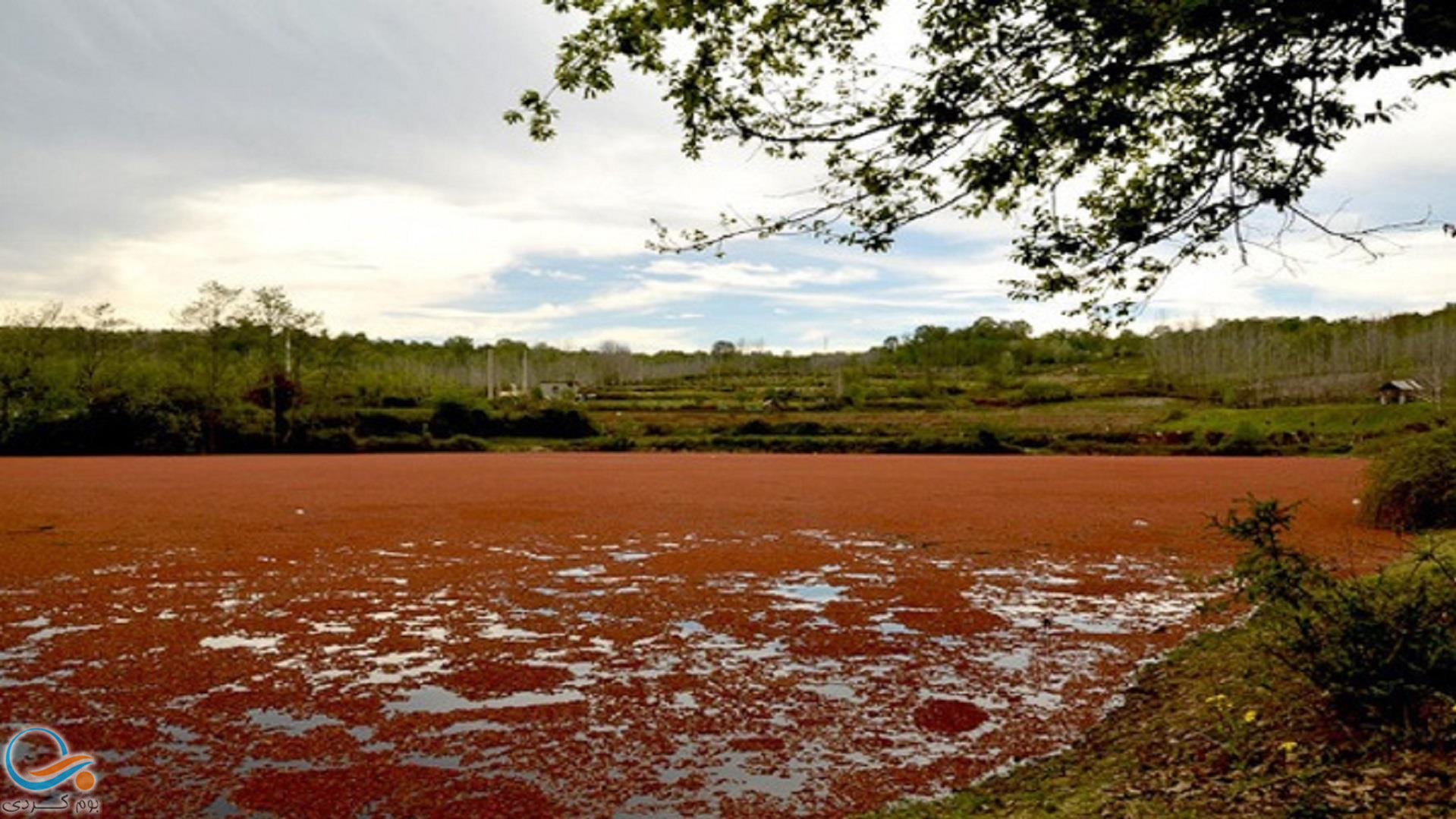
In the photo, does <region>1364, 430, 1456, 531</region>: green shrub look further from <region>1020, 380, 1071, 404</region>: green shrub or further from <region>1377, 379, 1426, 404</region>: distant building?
<region>1020, 380, 1071, 404</region>: green shrub

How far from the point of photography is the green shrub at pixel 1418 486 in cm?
1691

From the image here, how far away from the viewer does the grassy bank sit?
14.3ft

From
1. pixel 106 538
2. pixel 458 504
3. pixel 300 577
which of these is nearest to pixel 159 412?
pixel 458 504

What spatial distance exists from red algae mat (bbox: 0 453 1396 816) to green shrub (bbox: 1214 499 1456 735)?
0.90 m

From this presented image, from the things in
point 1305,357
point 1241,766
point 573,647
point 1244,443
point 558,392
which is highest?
point 1305,357

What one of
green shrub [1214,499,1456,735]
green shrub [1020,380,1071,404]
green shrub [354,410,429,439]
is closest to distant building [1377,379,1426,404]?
green shrub [1020,380,1071,404]

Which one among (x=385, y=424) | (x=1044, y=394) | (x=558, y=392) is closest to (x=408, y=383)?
(x=385, y=424)

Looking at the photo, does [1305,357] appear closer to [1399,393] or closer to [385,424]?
[1399,393]

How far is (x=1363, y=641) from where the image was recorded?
5.22 metres

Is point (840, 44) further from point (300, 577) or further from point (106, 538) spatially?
point (106, 538)

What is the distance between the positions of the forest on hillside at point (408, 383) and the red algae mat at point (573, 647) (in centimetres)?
302

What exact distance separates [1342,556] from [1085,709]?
32.6 ft

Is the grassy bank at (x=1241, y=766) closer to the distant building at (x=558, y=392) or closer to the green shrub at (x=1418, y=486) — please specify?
the green shrub at (x=1418, y=486)

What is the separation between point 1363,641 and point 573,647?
633cm
